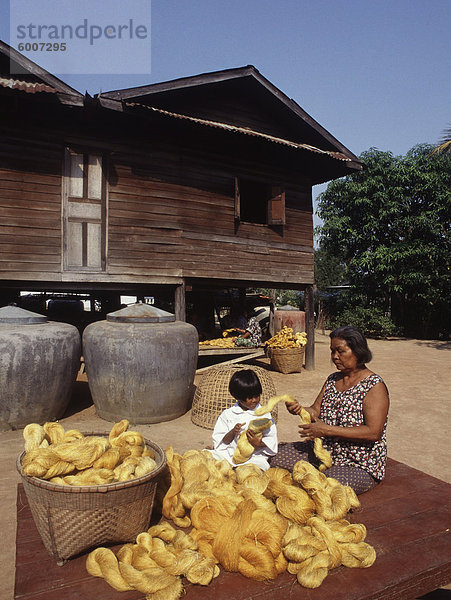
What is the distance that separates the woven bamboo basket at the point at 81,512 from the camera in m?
2.02

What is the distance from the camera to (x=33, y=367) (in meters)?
5.74

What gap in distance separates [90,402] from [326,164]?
8.42 meters

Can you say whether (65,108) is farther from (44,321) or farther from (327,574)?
(327,574)

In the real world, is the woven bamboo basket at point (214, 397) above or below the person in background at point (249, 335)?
below

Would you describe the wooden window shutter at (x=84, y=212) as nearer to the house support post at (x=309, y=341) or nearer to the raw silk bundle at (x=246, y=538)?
the house support post at (x=309, y=341)

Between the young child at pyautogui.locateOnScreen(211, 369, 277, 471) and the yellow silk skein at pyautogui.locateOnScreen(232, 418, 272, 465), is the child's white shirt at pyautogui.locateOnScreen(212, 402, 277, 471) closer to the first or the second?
the young child at pyautogui.locateOnScreen(211, 369, 277, 471)

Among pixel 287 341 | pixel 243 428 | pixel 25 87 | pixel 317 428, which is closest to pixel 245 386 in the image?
pixel 243 428

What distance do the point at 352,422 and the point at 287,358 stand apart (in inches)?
309

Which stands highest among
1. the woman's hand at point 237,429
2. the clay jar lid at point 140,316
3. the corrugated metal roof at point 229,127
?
the corrugated metal roof at point 229,127

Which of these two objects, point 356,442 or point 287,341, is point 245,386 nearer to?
point 356,442

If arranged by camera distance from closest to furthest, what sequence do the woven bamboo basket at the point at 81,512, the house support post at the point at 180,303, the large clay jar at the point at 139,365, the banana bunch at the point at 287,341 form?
the woven bamboo basket at the point at 81,512, the large clay jar at the point at 139,365, the house support post at the point at 180,303, the banana bunch at the point at 287,341

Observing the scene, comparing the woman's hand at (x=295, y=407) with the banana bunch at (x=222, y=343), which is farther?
the banana bunch at (x=222, y=343)

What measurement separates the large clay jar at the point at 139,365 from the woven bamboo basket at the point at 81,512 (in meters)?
3.81

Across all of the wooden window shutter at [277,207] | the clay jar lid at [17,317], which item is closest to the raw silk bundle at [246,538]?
the clay jar lid at [17,317]
